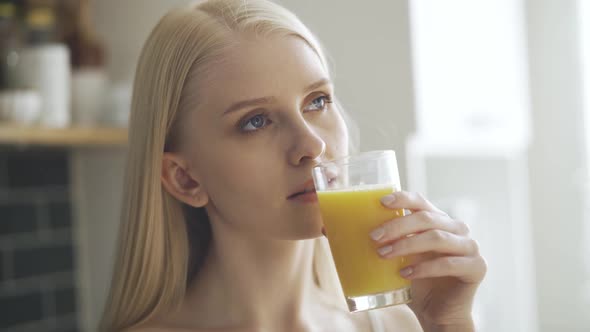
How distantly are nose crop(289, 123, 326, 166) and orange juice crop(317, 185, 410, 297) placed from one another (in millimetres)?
67

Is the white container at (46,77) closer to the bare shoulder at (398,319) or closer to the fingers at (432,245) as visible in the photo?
the bare shoulder at (398,319)

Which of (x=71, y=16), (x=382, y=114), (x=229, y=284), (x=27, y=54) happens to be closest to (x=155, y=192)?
(x=229, y=284)

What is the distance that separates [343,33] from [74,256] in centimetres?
122

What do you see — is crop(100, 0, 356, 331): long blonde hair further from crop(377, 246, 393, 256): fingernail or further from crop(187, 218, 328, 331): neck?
crop(377, 246, 393, 256): fingernail

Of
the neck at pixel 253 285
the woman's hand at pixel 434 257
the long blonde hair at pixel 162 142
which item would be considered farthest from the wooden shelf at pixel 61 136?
the woman's hand at pixel 434 257

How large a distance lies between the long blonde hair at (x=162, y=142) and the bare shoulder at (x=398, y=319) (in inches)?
15.1

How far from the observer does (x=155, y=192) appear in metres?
1.16

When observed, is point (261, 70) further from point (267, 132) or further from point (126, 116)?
point (126, 116)

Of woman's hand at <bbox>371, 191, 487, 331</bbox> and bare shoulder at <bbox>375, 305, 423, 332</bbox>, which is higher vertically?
woman's hand at <bbox>371, 191, 487, 331</bbox>

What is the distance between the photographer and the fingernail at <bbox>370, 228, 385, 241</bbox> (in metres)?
0.92

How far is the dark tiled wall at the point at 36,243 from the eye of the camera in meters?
2.13

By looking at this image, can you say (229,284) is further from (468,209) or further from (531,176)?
(531,176)

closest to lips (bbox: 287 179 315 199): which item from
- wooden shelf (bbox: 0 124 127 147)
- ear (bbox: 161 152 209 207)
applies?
ear (bbox: 161 152 209 207)

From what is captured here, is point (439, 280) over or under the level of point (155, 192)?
under
